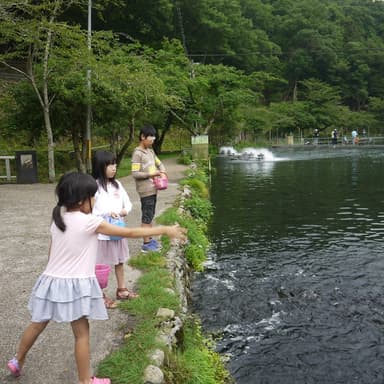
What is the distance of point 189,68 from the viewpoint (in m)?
25.9

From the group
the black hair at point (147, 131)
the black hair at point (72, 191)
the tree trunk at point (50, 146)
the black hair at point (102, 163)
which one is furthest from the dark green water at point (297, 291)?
the tree trunk at point (50, 146)

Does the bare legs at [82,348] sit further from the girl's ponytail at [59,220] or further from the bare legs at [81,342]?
the girl's ponytail at [59,220]

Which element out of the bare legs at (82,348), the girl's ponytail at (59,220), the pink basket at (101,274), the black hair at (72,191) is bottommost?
the bare legs at (82,348)

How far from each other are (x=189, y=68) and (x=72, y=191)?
24032 mm

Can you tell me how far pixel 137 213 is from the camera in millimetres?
9727

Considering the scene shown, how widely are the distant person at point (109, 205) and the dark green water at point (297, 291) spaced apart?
1.60 metres

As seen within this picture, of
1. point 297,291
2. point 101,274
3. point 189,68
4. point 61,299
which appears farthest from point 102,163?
point 189,68

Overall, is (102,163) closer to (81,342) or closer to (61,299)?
(61,299)

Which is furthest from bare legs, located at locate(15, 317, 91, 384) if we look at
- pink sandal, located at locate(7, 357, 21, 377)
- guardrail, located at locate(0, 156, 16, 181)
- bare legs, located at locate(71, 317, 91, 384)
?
guardrail, located at locate(0, 156, 16, 181)

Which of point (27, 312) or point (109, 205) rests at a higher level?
point (109, 205)

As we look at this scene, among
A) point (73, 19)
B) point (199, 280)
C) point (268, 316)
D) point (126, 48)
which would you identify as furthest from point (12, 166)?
point (73, 19)

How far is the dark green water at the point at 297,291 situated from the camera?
186 inches

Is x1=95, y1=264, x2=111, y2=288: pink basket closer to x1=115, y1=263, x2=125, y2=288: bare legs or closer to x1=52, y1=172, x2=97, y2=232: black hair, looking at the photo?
x1=115, y1=263, x2=125, y2=288: bare legs

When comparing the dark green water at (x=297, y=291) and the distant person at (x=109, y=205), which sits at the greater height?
the distant person at (x=109, y=205)
